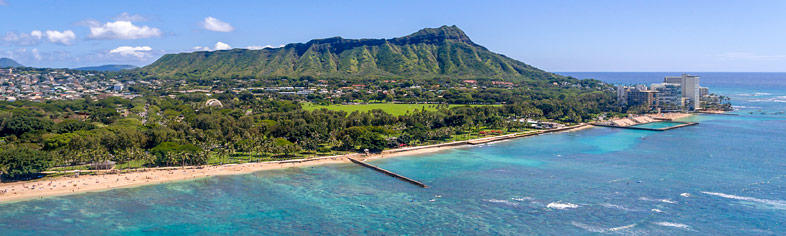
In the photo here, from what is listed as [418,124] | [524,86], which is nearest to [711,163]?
[418,124]

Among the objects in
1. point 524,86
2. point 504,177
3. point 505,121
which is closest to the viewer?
point 504,177

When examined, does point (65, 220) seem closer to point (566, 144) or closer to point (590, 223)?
point (590, 223)

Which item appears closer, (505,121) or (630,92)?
(505,121)

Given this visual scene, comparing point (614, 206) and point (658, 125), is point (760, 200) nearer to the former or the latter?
point (614, 206)

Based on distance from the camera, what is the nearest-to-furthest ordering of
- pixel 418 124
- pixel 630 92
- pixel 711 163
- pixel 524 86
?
pixel 711 163, pixel 418 124, pixel 630 92, pixel 524 86

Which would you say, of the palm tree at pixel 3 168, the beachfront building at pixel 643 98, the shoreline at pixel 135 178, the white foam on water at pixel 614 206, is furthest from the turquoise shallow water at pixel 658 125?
the palm tree at pixel 3 168

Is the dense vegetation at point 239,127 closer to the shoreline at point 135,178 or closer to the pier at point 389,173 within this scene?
the shoreline at point 135,178

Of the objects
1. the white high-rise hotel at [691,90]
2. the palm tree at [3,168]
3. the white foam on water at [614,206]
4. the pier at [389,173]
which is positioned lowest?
the white foam on water at [614,206]

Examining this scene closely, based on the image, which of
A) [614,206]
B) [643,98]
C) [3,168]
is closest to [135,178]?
[3,168]
